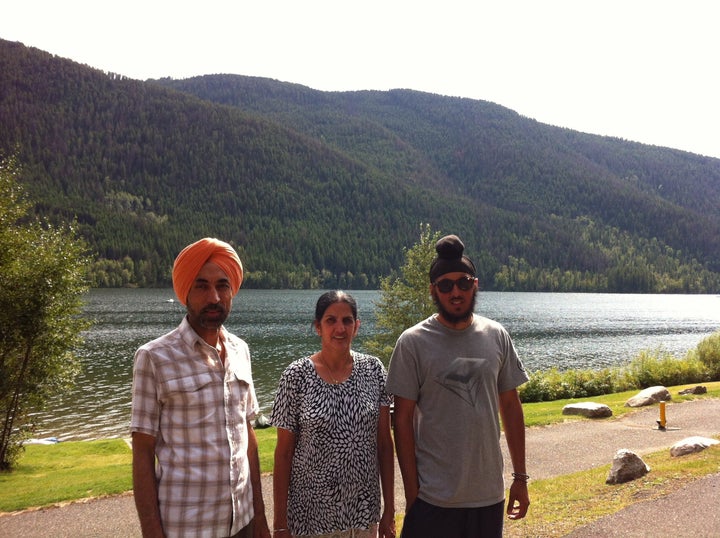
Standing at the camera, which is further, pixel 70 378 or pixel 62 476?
pixel 70 378

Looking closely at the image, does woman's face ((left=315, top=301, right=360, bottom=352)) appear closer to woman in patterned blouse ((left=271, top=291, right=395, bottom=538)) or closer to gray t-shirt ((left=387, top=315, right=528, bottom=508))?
woman in patterned blouse ((left=271, top=291, right=395, bottom=538))

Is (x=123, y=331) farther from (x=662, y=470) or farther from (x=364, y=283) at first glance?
(x=364, y=283)

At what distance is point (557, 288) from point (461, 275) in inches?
7883

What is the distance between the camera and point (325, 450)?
3324 mm

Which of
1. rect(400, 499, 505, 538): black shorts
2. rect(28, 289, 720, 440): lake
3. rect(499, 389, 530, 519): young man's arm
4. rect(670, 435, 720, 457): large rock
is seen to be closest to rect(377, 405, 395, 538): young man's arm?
rect(400, 499, 505, 538): black shorts

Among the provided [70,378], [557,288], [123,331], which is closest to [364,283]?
[557,288]

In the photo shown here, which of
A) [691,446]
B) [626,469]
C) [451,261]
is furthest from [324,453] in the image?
[691,446]

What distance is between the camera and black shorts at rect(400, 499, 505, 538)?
130 inches

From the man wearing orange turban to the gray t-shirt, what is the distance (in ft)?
3.34

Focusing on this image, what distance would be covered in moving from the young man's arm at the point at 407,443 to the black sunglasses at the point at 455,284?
72 centimetres

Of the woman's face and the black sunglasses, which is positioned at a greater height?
the black sunglasses

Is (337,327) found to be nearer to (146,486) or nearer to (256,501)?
(256,501)

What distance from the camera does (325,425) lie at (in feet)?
10.8

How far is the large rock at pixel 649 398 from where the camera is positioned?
16.6 m
